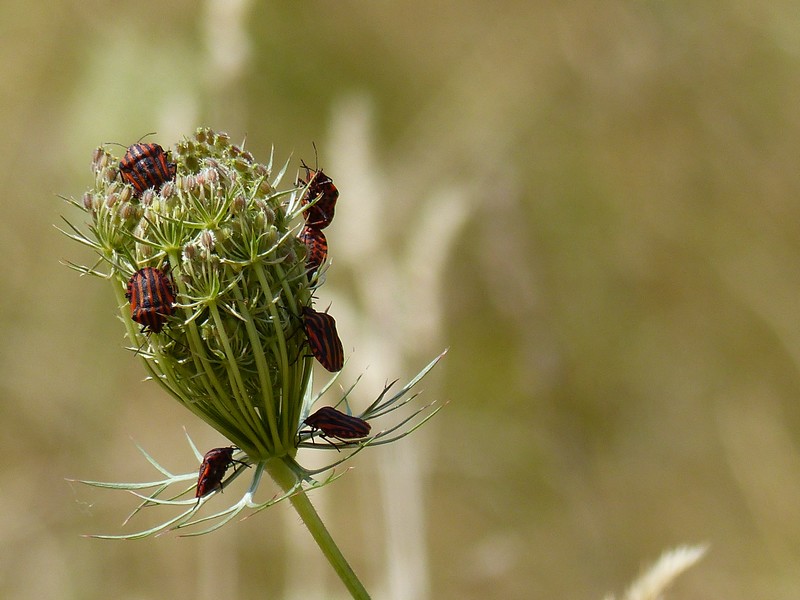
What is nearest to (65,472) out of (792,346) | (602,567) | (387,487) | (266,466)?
(387,487)

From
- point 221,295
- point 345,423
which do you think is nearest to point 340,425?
point 345,423

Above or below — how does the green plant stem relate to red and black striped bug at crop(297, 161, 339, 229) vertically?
below

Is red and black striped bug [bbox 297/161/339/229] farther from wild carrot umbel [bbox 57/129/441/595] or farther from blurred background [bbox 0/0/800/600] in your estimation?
blurred background [bbox 0/0/800/600]

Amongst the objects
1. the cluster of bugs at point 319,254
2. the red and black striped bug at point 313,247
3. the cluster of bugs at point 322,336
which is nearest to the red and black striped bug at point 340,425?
the cluster of bugs at point 322,336

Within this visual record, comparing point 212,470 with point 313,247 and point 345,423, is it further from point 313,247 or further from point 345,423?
point 313,247

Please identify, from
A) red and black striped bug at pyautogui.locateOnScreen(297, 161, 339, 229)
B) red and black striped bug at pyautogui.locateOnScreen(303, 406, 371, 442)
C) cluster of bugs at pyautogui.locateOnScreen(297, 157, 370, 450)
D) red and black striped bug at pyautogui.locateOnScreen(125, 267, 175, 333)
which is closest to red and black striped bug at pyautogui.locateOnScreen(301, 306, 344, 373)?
cluster of bugs at pyautogui.locateOnScreen(297, 157, 370, 450)

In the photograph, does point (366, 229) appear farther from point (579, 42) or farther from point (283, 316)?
point (579, 42)

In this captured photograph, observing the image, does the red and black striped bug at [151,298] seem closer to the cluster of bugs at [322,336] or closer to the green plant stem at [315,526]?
the cluster of bugs at [322,336]
